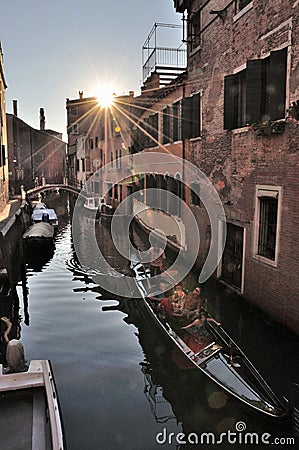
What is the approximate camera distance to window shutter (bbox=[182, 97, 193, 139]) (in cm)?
1286

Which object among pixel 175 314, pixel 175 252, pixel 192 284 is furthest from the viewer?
pixel 175 252

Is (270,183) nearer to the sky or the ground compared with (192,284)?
nearer to the sky

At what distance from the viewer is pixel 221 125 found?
1079 centimetres

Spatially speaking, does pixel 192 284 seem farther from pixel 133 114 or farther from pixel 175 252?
pixel 133 114

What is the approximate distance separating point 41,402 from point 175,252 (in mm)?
11111

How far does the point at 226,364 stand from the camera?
19.8ft

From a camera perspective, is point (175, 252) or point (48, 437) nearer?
point (48, 437)

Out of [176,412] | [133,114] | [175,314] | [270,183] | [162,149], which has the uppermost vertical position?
[133,114]

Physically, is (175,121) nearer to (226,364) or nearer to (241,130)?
(241,130)

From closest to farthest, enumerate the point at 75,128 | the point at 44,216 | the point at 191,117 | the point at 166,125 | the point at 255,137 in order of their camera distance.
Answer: the point at 255,137 < the point at 191,117 < the point at 166,125 < the point at 44,216 < the point at 75,128

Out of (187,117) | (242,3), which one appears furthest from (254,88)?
(187,117)

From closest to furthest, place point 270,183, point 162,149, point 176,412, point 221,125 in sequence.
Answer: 1. point 176,412
2. point 270,183
3. point 221,125
4. point 162,149

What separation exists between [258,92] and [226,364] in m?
5.61

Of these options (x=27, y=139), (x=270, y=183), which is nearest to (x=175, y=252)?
(x=270, y=183)
